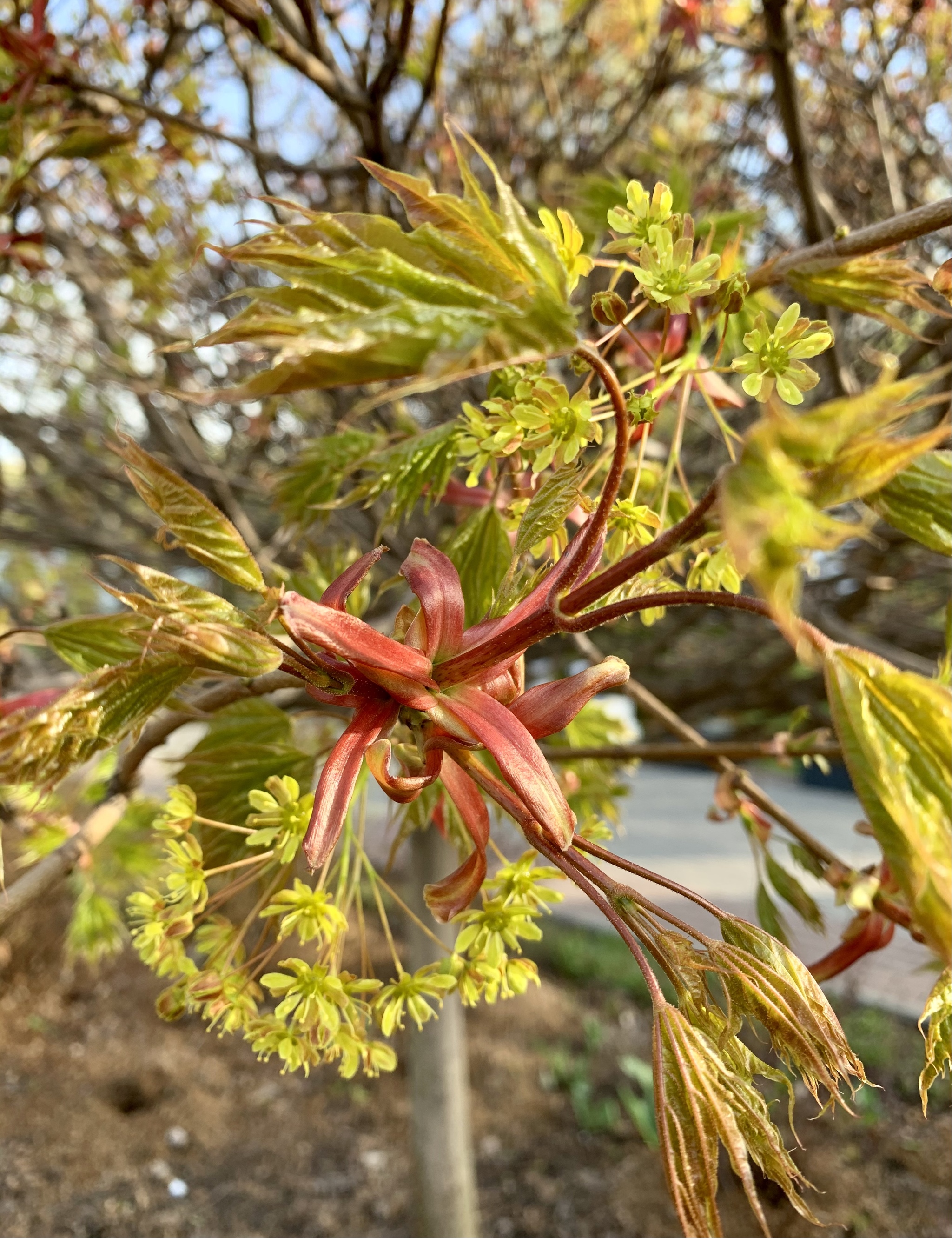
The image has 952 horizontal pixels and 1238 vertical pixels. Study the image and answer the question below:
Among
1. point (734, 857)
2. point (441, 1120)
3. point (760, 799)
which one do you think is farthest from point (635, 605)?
point (734, 857)

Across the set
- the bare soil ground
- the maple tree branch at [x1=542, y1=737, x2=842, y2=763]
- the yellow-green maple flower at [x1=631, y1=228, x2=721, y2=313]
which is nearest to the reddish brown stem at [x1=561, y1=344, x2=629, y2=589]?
the yellow-green maple flower at [x1=631, y1=228, x2=721, y2=313]

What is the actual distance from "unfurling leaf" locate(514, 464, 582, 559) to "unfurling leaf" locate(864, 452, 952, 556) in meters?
0.17

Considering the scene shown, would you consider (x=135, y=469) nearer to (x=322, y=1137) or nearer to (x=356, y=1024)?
(x=356, y=1024)

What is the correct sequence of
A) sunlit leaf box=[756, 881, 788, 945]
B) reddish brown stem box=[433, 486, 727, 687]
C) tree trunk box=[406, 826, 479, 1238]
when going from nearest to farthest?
reddish brown stem box=[433, 486, 727, 687]
sunlit leaf box=[756, 881, 788, 945]
tree trunk box=[406, 826, 479, 1238]

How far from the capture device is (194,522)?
495 mm

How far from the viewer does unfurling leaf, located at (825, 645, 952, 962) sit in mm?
357

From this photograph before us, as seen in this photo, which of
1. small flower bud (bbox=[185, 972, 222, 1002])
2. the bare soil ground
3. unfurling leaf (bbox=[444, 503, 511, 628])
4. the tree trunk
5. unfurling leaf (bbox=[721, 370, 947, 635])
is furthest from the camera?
the bare soil ground

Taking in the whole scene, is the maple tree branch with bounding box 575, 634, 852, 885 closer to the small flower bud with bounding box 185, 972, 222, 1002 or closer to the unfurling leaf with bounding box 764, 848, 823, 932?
the unfurling leaf with bounding box 764, 848, 823, 932

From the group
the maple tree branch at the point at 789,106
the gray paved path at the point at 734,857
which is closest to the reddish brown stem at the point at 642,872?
the maple tree branch at the point at 789,106

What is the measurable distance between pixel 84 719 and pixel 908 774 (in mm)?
424

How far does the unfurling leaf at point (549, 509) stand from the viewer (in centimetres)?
51

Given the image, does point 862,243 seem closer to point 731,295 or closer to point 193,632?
point 731,295

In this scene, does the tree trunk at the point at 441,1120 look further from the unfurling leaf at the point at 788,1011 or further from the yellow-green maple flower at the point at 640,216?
the yellow-green maple flower at the point at 640,216

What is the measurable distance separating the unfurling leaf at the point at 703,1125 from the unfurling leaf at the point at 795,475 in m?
0.31
